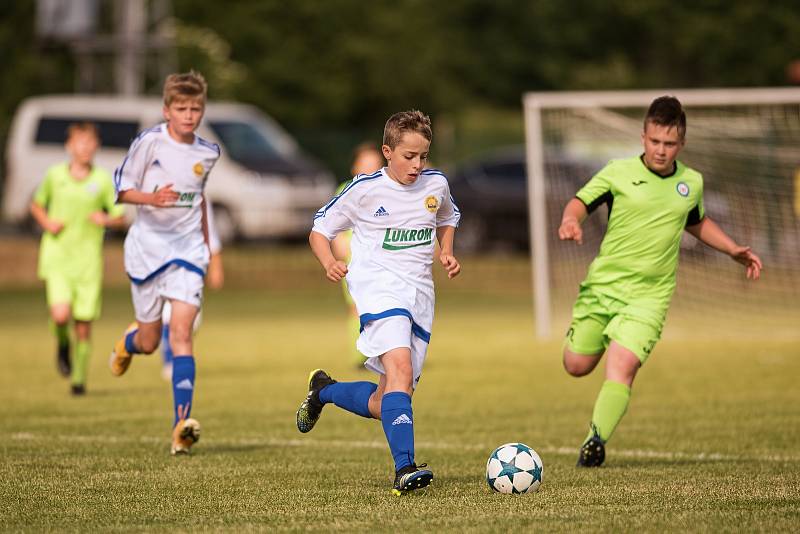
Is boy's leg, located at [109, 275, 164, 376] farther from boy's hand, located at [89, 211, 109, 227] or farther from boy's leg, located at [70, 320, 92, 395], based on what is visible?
boy's leg, located at [70, 320, 92, 395]

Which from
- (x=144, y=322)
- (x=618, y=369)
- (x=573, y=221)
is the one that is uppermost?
(x=573, y=221)

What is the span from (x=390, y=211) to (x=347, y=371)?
652cm

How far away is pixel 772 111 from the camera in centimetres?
1669

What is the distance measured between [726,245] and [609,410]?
1.17 m

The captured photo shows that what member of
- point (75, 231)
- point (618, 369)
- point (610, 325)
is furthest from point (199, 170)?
point (75, 231)

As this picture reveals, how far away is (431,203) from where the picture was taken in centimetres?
734

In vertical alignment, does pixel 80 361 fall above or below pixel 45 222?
below

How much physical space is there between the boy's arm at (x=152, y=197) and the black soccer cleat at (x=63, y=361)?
422 centimetres

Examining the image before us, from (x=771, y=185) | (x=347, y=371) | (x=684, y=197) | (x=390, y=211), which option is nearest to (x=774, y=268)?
(x=771, y=185)

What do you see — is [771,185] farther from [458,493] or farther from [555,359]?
[458,493]

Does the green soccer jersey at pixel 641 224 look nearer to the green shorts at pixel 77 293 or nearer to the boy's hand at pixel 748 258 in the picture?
the boy's hand at pixel 748 258

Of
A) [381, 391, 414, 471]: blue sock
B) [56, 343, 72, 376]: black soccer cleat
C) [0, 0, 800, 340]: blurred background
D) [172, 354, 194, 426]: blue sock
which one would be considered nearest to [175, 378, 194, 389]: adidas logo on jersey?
[172, 354, 194, 426]: blue sock

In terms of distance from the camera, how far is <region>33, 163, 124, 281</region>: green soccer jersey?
1223 cm

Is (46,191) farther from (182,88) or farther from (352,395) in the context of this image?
(352,395)
